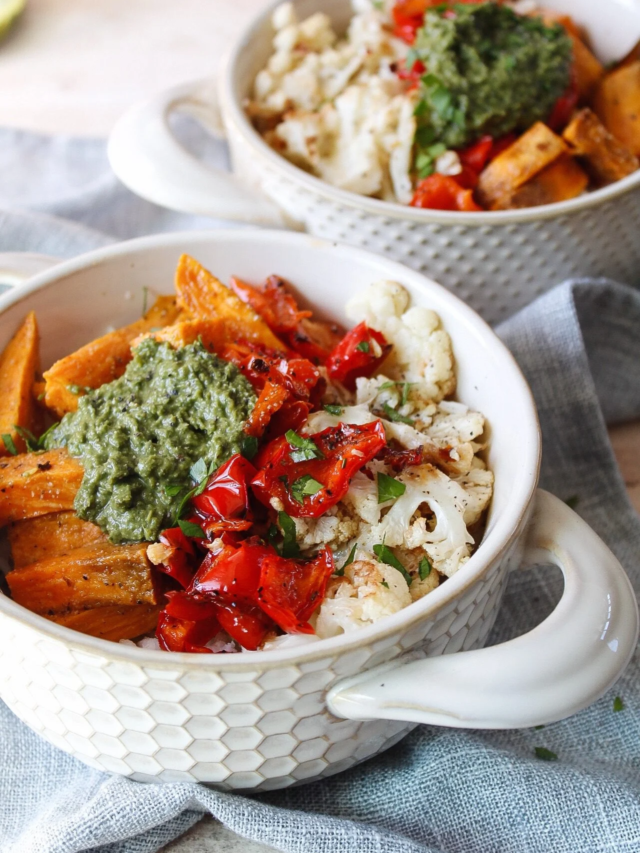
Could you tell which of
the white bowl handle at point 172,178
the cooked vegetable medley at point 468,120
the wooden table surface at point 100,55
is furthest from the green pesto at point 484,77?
the wooden table surface at point 100,55

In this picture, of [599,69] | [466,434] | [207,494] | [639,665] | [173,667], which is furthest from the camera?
[599,69]

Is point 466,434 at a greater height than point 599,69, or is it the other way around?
point 599,69

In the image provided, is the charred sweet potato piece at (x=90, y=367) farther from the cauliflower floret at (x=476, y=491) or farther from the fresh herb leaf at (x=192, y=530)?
the cauliflower floret at (x=476, y=491)

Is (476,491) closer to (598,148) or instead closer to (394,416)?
(394,416)

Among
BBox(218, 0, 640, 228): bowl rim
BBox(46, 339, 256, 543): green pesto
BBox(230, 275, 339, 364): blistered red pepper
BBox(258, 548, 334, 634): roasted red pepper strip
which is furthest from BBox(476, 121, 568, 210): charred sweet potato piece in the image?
BBox(258, 548, 334, 634): roasted red pepper strip

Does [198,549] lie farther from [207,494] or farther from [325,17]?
[325,17]

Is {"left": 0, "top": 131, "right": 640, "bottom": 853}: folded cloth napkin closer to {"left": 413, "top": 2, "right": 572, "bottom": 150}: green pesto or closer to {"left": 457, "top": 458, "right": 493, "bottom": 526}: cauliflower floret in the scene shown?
{"left": 457, "top": 458, "right": 493, "bottom": 526}: cauliflower floret

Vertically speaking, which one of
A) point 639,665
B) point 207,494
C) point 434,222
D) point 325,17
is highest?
point 325,17

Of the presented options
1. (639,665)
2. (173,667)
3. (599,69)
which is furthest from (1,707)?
(599,69)
